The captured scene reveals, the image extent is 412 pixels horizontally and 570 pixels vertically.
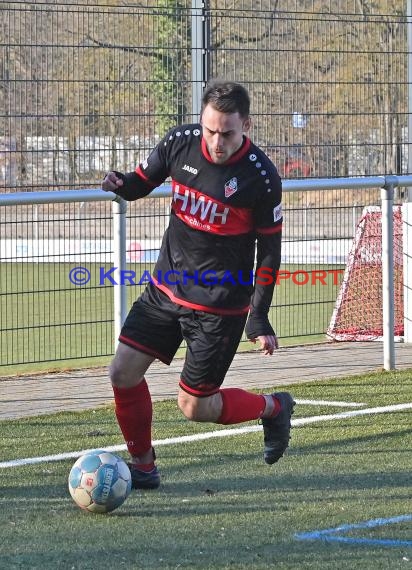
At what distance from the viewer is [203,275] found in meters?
6.35

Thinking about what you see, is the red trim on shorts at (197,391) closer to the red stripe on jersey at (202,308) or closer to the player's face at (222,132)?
the red stripe on jersey at (202,308)

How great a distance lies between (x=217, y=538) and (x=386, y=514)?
875mm

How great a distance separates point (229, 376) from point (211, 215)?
4366mm

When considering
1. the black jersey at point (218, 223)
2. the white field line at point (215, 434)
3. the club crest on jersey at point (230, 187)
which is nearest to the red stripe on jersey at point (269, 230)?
the black jersey at point (218, 223)

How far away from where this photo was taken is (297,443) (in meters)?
7.73

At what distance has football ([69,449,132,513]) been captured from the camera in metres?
5.94

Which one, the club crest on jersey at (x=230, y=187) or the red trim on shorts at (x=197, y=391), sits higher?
the club crest on jersey at (x=230, y=187)

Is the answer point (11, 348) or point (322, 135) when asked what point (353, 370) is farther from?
point (11, 348)

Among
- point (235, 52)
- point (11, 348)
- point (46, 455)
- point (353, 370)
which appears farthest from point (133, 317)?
point (11, 348)

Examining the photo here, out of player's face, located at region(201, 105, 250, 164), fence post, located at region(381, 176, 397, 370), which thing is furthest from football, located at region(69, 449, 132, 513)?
fence post, located at region(381, 176, 397, 370)

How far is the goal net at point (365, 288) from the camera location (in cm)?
1272

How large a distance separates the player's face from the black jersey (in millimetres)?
103

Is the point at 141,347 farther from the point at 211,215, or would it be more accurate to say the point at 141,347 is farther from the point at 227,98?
the point at 227,98

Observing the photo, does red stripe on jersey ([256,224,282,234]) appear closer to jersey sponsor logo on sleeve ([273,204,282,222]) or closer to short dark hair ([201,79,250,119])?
jersey sponsor logo on sleeve ([273,204,282,222])
